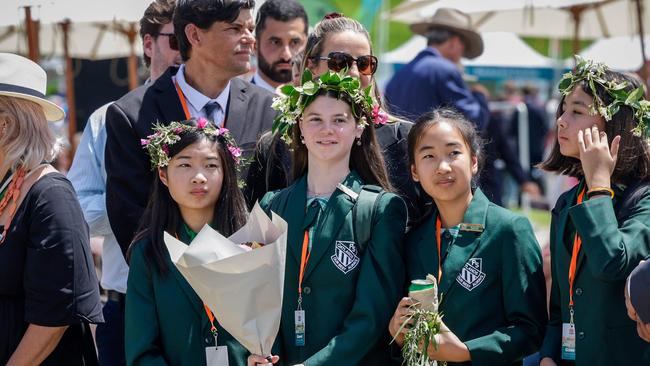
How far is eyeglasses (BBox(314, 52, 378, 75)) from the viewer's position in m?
4.55

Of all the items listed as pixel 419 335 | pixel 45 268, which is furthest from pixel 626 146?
pixel 45 268

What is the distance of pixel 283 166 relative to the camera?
456 cm

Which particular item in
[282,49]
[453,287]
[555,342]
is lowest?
[555,342]

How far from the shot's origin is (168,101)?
15.7 ft

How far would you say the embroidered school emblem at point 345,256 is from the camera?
395cm

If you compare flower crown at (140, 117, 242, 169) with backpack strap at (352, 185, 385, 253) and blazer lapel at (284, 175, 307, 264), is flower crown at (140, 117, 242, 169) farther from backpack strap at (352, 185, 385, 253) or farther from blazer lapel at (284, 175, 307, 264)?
backpack strap at (352, 185, 385, 253)

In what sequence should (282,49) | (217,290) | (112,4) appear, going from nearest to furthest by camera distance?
(217,290) < (112,4) < (282,49)

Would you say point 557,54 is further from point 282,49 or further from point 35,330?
point 35,330

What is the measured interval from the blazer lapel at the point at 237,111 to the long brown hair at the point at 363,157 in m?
0.51

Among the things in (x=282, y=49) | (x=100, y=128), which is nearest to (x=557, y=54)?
(x=282, y=49)

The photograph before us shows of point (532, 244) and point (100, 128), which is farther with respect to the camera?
point (100, 128)

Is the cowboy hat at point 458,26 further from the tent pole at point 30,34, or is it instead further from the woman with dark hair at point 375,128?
the woman with dark hair at point 375,128

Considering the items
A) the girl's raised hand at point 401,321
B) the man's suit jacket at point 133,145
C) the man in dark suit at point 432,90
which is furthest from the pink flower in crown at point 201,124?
the man in dark suit at point 432,90

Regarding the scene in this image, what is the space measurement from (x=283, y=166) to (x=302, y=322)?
928 millimetres
